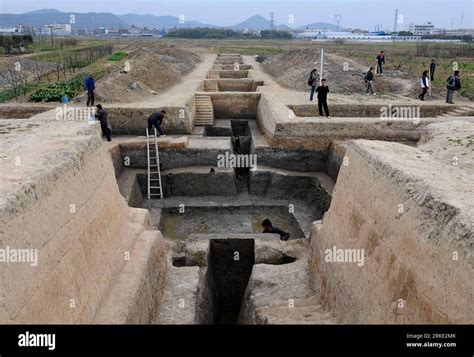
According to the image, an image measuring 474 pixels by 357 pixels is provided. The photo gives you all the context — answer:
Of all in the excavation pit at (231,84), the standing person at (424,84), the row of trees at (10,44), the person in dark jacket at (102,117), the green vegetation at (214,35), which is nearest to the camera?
the person in dark jacket at (102,117)

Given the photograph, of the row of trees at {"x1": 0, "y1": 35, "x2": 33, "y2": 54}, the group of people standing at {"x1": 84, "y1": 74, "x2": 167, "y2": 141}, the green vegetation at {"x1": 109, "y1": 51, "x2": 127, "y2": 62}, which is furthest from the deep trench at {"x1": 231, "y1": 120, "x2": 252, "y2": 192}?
the row of trees at {"x1": 0, "y1": 35, "x2": 33, "y2": 54}

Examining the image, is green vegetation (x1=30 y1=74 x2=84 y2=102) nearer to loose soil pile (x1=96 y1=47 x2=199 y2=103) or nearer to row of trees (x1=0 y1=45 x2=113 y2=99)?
row of trees (x1=0 y1=45 x2=113 y2=99)

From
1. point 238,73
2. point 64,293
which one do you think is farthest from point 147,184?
point 238,73

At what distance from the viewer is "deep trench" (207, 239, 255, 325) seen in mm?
8547

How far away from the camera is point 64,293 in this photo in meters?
3.90

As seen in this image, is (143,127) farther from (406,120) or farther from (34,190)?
(34,190)

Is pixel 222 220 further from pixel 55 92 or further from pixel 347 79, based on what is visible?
pixel 347 79

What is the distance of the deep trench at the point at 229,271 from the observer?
8547 millimetres

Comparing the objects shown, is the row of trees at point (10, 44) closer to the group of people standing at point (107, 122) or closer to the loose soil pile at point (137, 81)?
the loose soil pile at point (137, 81)

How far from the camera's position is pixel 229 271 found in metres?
8.84

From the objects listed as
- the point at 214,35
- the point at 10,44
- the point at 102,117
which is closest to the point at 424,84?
the point at 102,117

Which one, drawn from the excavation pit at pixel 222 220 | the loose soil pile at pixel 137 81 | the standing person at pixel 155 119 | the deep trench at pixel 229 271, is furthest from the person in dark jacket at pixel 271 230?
the loose soil pile at pixel 137 81
